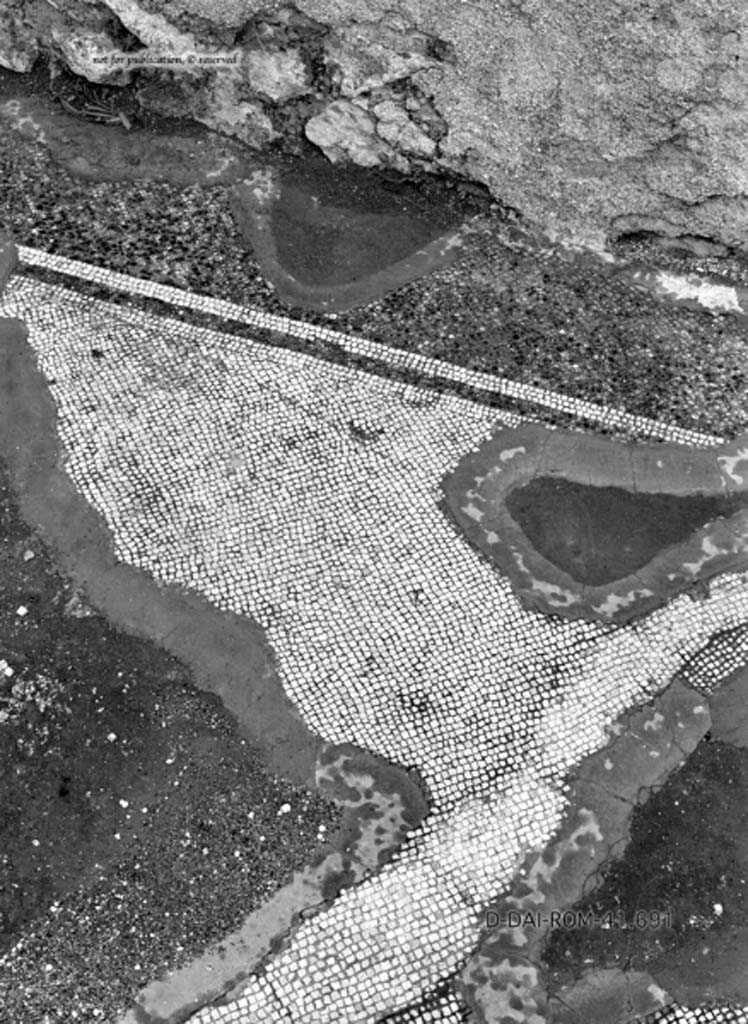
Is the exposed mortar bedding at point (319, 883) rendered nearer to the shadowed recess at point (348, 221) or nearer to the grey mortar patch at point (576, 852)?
the grey mortar patch at point (576, 852)

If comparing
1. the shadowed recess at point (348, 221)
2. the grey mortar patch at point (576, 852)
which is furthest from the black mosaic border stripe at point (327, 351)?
the grey mortar patch at point (576, 852)

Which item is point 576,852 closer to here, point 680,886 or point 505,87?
point 680,886

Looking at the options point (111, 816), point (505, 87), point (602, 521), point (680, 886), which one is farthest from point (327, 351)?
point (680, 886)

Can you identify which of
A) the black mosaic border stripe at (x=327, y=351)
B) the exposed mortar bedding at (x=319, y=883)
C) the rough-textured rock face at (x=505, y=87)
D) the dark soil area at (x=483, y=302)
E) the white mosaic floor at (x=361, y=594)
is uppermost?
the rough-textured rock face at (x=505, y=87)

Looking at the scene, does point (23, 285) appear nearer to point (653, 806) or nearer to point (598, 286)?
point (598, 286)

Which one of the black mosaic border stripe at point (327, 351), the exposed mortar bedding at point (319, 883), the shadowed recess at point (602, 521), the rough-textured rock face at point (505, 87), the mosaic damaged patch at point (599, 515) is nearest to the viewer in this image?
the exposed mortar bedding at point (319, 883)

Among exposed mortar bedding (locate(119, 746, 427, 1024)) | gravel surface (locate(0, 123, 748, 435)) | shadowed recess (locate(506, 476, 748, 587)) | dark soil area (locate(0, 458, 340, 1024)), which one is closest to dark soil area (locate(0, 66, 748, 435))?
gravel surface (locate(0, 123, 748, 435))
